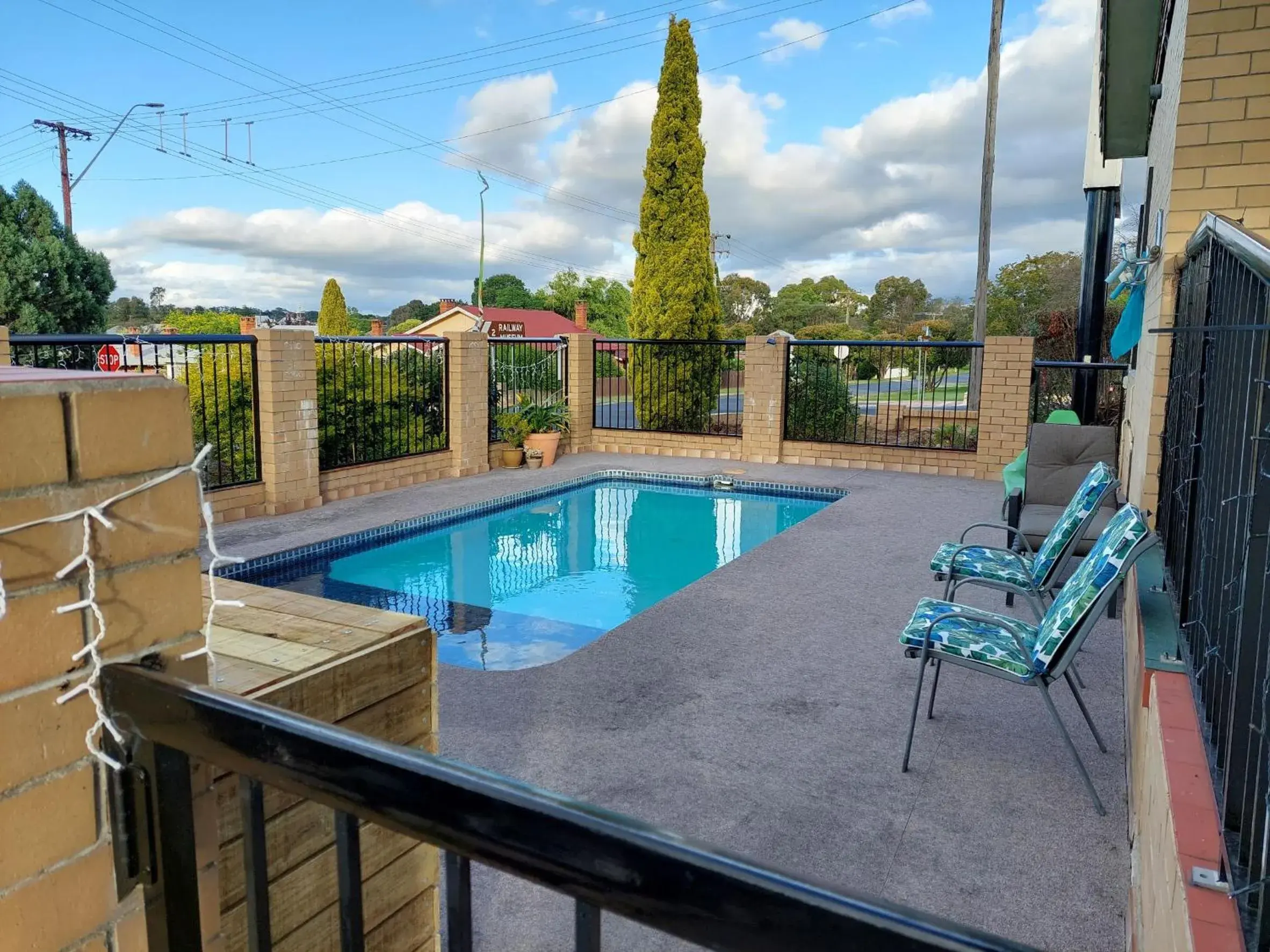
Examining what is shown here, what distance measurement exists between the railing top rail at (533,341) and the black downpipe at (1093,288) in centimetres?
605

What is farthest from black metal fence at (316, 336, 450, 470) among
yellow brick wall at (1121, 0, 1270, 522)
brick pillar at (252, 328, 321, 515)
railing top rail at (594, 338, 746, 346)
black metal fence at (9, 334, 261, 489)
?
yellow brick wall at (1121, 0, 1270, 522)

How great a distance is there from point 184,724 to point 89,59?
124 ft

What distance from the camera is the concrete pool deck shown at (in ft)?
7.93

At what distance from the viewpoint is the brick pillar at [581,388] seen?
→ 11.5m

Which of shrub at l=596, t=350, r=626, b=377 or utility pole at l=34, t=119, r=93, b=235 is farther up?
utility pole at l=34, t=119, r=93, b=235

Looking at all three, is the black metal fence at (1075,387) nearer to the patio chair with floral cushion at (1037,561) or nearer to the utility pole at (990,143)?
the utility pole at (990,143)

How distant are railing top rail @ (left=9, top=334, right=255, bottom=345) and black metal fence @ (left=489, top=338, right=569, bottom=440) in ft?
11.8

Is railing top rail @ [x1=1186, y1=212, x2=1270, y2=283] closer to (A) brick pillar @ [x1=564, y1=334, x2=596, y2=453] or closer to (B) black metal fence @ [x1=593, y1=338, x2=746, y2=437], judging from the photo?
(A) brick pillar @ [x1=564, y1=334, x2=596, y2=453]

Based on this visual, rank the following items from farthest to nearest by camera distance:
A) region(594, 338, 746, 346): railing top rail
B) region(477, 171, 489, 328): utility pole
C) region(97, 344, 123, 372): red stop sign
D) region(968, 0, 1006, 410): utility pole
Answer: region(477, 171, 489, 328): utility pole → region(968, 0, 1006, 410): utility pole → region(594, 338, 746, 346): railing top rail → region(97, 344, 123, 372): red stop sign

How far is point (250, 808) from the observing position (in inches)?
34.8

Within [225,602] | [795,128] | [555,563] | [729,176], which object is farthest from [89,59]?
[225,602]

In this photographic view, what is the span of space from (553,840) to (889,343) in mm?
9333

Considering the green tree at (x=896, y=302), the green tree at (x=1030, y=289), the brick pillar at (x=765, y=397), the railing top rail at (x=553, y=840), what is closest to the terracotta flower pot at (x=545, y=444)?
the brick pillar at (x=765, y=397)

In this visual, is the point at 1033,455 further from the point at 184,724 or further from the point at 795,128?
the point at 795,128
